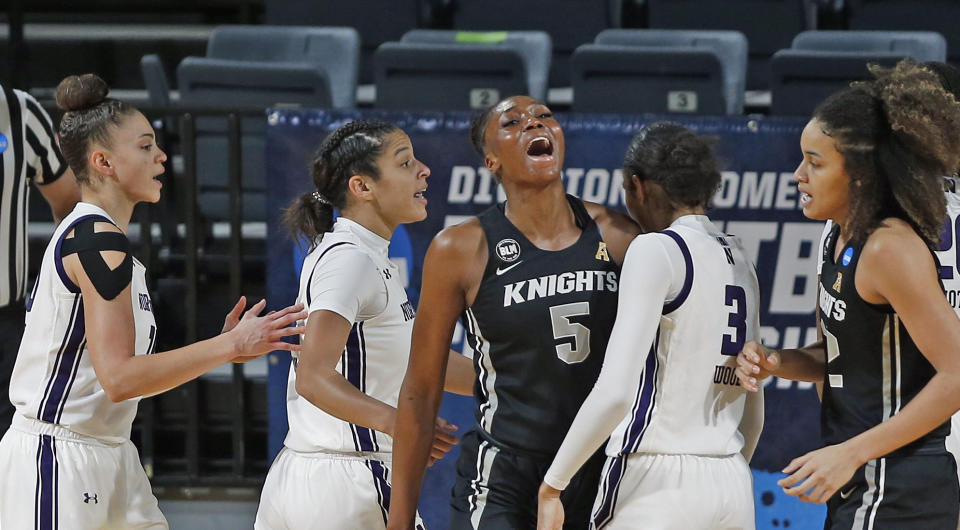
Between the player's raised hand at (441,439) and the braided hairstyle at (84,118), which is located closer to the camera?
the player's raised hand at (441,439)

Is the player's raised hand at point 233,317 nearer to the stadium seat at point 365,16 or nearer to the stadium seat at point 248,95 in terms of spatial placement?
the stadium seat at point 248,95

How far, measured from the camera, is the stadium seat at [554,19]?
274 inches

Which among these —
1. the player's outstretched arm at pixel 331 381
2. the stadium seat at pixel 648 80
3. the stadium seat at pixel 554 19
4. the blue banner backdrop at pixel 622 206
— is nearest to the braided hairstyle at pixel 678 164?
the player's outstretched arm at pixel 331 381

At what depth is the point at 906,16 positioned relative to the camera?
6746 mm

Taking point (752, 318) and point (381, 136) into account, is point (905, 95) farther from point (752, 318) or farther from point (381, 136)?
point (381, 136)

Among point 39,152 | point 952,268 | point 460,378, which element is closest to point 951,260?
point 952,268

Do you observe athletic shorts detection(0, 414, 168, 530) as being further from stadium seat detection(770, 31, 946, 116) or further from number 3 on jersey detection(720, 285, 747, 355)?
stadium seat detection(770, 31, 946, 116)

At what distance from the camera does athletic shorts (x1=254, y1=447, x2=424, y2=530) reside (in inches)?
111

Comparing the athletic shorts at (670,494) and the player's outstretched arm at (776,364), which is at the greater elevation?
the player's outstretched arm at (776,364)

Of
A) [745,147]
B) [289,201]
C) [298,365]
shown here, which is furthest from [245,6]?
[298,365]

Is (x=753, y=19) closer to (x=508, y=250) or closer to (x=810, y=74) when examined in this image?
(x=810, y=74)

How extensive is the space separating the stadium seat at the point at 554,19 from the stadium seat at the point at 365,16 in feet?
0.85

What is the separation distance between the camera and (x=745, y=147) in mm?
4414

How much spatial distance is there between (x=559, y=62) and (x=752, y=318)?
4501mm
